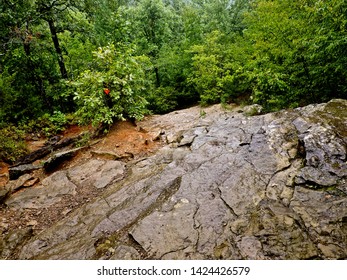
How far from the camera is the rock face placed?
2910 mm

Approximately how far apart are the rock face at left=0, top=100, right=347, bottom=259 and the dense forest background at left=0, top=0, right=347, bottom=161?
2277mm

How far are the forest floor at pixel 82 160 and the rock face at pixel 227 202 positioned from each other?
311 mm

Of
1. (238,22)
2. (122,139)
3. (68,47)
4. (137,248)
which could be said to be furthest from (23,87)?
(238,22)

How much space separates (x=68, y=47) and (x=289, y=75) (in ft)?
40.0

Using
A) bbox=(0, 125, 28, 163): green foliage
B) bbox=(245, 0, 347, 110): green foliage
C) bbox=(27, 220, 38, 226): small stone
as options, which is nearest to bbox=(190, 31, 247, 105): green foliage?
bbox=(245, 0, 347, 110): green foliage

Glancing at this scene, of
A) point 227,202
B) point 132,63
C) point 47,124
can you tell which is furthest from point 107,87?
point 227,202

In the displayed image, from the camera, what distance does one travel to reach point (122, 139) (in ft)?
23.8

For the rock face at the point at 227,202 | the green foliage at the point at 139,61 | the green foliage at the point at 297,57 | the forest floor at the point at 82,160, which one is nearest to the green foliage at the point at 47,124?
the green foliage at the point at 139,61

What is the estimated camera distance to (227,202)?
3691 mm

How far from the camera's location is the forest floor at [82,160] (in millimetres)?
4457

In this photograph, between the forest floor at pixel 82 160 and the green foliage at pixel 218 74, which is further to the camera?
the green foliage at pixel 218 74

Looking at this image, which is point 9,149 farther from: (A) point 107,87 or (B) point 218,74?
(B) point 218,74

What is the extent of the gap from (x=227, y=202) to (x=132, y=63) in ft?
19.9

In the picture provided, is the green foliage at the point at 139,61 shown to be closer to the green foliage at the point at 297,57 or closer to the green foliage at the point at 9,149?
the green foliage at the point at 297,57
